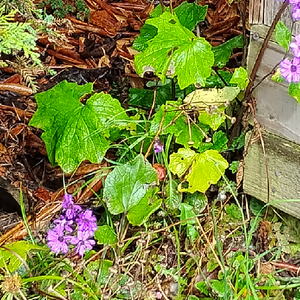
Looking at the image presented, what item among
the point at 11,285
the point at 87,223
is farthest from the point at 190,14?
the point at 11,285

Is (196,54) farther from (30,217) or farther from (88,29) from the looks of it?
(88,29)

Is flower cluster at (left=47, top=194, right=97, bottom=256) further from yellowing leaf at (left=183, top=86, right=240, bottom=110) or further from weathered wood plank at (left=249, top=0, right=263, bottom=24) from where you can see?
weathered wood plank at (left=249, top=0, right=263, bottom=24)

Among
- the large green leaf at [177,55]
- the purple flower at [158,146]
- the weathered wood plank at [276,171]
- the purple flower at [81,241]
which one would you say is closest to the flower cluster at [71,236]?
the purple flower at [81,241]

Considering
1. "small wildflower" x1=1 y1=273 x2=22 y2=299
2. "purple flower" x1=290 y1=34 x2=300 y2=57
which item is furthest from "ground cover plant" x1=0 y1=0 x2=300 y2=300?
"small wildflower" x1=1 y1=273 x2=22 y2=299

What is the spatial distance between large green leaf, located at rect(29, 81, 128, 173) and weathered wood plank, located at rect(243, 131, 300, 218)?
0.42m

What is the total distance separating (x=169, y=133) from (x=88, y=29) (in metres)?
0.89

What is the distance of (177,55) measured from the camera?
1423 mm

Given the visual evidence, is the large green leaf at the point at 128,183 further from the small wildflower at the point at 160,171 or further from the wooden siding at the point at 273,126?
the wooden siding at the point at 273,126

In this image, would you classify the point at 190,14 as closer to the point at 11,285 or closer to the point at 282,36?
the point at 282,36

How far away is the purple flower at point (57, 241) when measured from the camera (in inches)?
51.8

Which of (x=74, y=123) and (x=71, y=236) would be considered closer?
(x=71, y=236)

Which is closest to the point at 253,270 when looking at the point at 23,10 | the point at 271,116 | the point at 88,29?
the point at 271,116

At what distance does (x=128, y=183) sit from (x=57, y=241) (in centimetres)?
28

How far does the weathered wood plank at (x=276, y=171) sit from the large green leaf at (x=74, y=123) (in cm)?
42
